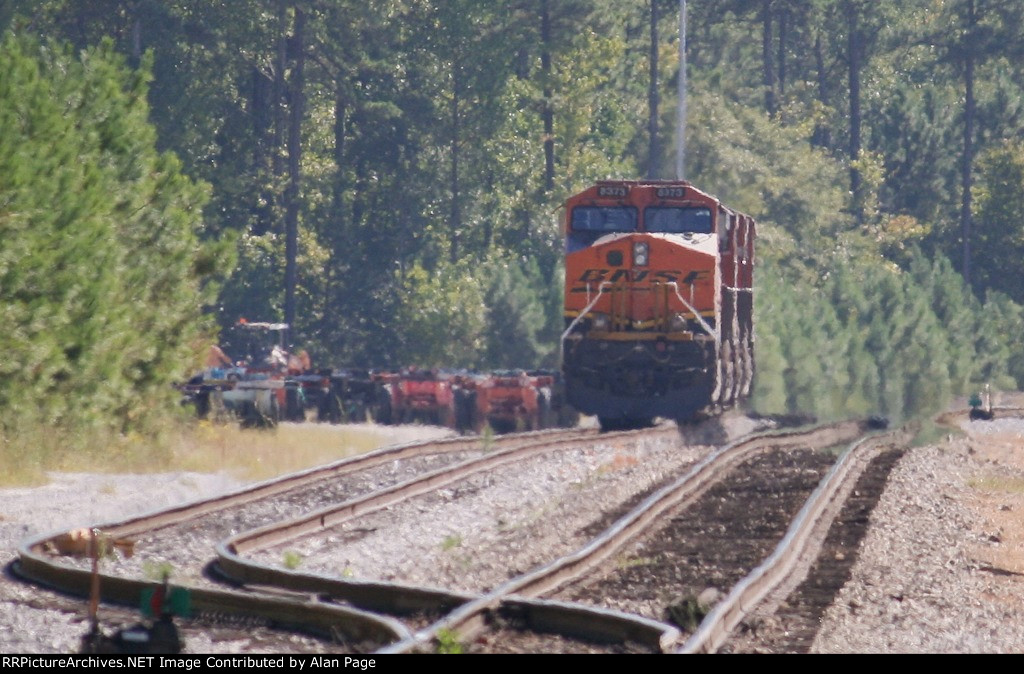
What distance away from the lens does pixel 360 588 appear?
31.0ft

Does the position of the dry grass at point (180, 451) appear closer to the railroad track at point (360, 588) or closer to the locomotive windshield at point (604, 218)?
the railroad track at point (360, 588)

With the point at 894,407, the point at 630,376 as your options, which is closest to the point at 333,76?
the point at 894,407

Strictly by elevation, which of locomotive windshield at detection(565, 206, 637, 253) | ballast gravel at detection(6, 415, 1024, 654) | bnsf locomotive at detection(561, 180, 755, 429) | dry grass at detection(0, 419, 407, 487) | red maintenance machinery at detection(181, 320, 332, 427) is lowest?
ballast gravel at detection(6, 415, 1024, 654)

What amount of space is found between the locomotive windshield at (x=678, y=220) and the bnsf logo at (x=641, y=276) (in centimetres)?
86

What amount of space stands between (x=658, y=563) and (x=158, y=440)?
10.8 meters

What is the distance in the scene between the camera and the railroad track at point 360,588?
8484 mm

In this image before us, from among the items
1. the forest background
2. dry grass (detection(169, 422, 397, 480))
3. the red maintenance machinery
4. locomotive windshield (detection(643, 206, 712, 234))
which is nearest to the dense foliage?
the forest background

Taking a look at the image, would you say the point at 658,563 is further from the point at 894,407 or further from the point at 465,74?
the point at 465,74

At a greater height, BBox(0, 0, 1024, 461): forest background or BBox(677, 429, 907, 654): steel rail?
BBox(0, 0, 1024, 461): forest background

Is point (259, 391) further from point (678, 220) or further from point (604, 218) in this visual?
point (678, 220)

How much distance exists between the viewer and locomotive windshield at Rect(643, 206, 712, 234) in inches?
968

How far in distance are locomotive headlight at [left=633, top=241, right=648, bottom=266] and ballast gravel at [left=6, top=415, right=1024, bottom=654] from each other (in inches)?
210

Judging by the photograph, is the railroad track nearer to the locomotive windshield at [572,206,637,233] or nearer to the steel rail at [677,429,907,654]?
the steel rail at [677,429,907,654]

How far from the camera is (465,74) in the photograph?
185ft
